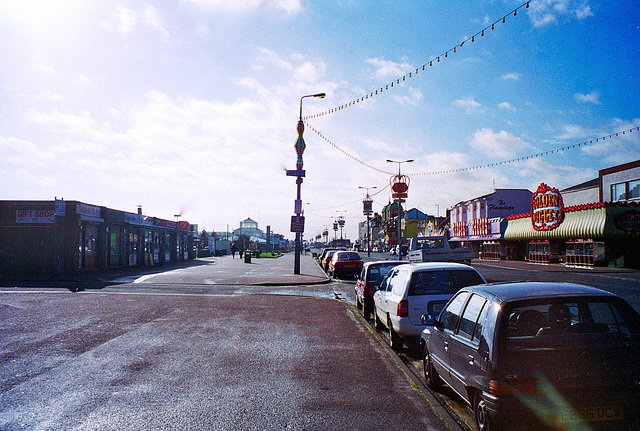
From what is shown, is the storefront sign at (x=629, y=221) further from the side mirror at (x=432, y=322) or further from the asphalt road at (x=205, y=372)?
the side mirror at (x=432, y=322)

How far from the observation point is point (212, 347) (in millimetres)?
8578

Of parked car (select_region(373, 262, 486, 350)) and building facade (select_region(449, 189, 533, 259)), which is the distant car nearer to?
parked car (select_region(373, 262, 486, 350))

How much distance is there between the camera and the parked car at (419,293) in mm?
7980

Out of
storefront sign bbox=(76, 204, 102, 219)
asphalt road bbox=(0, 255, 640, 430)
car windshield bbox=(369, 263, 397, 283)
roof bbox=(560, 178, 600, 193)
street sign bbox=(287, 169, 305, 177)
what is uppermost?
roof bbox=(560, 178, 600, 193)

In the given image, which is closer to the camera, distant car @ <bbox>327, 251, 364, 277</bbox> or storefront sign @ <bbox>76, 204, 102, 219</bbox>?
distant car @ <bbox>327, 251, 364, 277</bbox>

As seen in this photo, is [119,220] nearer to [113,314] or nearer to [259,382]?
[113,314]

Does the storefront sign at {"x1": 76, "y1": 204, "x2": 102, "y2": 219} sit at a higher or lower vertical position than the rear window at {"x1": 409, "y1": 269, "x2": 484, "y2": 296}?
higher

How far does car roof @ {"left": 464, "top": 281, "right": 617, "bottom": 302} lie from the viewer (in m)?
4.40

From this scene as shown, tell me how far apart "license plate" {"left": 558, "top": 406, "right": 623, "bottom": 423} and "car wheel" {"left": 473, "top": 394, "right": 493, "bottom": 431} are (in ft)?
1.96

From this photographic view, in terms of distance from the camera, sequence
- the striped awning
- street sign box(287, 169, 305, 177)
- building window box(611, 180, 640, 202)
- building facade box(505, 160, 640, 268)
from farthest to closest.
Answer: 1. building window box(611, 180, 640, 202)
2. building facade box(505, 160, 640, 268)
3. the striped awning
4. street sign box(287, 169, 305, 177)

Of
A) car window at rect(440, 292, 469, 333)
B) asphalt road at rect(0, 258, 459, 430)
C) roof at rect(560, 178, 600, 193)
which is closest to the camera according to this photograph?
asphalt road at rect(0, 258, 459, 430)

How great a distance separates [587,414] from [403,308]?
424 cm

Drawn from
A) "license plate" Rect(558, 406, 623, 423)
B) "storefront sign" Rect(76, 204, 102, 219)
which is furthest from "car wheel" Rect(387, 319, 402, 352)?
"storefront sign" Rect(76, 204, 102, 219)

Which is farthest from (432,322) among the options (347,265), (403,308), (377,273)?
(347,265)
